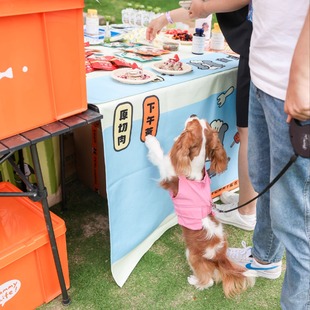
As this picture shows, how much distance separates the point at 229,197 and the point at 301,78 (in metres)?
1.63

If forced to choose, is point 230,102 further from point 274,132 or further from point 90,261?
point 90,261

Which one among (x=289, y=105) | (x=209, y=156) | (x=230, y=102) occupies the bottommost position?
(x=209, y=156)

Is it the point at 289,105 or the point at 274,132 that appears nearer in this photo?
the point at 289,105

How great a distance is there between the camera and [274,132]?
3.77ft

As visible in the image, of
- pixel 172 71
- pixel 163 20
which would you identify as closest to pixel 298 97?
pixel 172 71

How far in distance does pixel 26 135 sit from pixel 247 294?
1.33 metres

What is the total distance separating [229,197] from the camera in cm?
240

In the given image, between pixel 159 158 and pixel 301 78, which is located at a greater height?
pixel 301 78

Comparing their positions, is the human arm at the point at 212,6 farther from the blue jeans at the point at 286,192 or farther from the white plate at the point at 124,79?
the blue jeans at the point at 286,192

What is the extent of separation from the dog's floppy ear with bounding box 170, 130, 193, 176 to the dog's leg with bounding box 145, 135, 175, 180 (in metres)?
0.07

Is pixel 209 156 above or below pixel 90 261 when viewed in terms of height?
above

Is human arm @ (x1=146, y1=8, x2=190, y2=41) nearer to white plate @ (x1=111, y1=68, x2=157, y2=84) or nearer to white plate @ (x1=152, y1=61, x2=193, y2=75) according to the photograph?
white plate @ (x1=152, y1=61, x2=193, y2=75)

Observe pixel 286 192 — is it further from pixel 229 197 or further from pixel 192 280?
pixel 229 197

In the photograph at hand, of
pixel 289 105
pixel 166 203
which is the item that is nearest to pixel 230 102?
pixel 166 203
